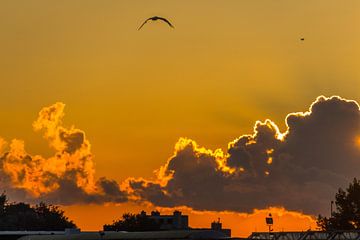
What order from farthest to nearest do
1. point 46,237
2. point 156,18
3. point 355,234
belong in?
point 46,237
point 355,234
point 156,18

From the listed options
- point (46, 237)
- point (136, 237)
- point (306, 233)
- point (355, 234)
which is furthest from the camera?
point (46, 237)

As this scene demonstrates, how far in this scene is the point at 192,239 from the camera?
140 meters

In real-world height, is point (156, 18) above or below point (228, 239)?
above

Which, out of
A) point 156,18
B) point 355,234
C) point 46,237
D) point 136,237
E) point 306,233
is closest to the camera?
point 156,18

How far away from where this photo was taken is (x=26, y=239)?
164000 millimetres

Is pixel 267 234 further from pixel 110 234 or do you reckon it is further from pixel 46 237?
pixel 46 237

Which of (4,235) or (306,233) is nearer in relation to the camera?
(306,233)

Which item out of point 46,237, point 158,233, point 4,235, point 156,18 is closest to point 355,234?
point 158,233

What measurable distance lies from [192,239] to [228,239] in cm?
549

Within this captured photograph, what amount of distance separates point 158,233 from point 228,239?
13.9 metres

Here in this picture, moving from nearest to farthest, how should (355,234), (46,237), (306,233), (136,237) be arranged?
(355,234) → (306,233) → (136,237) → (46,237)

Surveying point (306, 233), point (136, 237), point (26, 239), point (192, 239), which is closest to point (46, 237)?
point (26, 239)

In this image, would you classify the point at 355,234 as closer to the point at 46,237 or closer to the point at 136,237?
the point at 136,237

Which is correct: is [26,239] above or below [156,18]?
below
